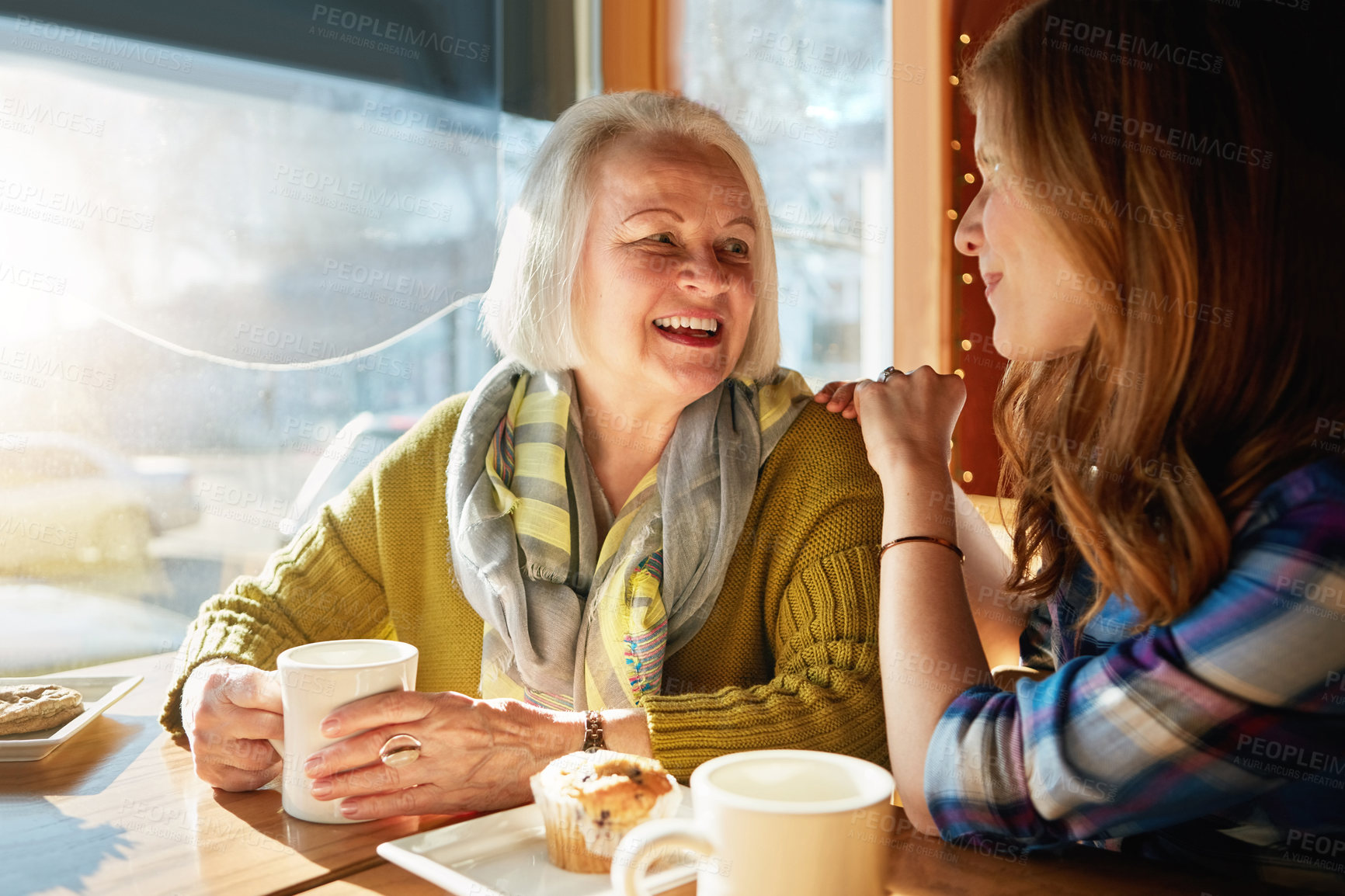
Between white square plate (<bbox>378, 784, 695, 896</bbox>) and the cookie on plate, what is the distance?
1.81 ft

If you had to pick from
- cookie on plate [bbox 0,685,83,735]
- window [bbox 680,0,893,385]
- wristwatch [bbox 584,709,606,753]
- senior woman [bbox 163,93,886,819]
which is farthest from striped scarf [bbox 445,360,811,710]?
window [bbox 680,0,893,385]

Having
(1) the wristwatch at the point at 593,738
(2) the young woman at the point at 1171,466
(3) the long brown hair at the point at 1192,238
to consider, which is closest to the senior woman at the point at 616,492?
(1) the wristwatch at the point at 593,738

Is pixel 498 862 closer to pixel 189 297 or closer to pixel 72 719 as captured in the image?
pixel 72 719

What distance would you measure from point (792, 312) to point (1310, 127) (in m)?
2.40

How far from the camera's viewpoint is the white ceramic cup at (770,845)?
62cm

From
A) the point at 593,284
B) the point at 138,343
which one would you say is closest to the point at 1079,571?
the point at 593,284

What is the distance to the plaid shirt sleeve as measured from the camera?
77cm

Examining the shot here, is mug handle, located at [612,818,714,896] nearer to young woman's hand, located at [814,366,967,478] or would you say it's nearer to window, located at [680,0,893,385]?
young woman's hand, located at [814,366,967,478]

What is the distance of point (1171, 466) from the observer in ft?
3.01

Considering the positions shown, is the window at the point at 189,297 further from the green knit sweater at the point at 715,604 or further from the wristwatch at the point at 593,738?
the wristwatch at the point at 593,738

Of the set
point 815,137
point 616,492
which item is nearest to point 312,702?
point 616,492

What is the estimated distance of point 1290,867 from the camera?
2.97ft

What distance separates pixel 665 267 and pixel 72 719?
967 millimetres

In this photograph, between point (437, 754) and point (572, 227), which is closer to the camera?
point (437, 754)
